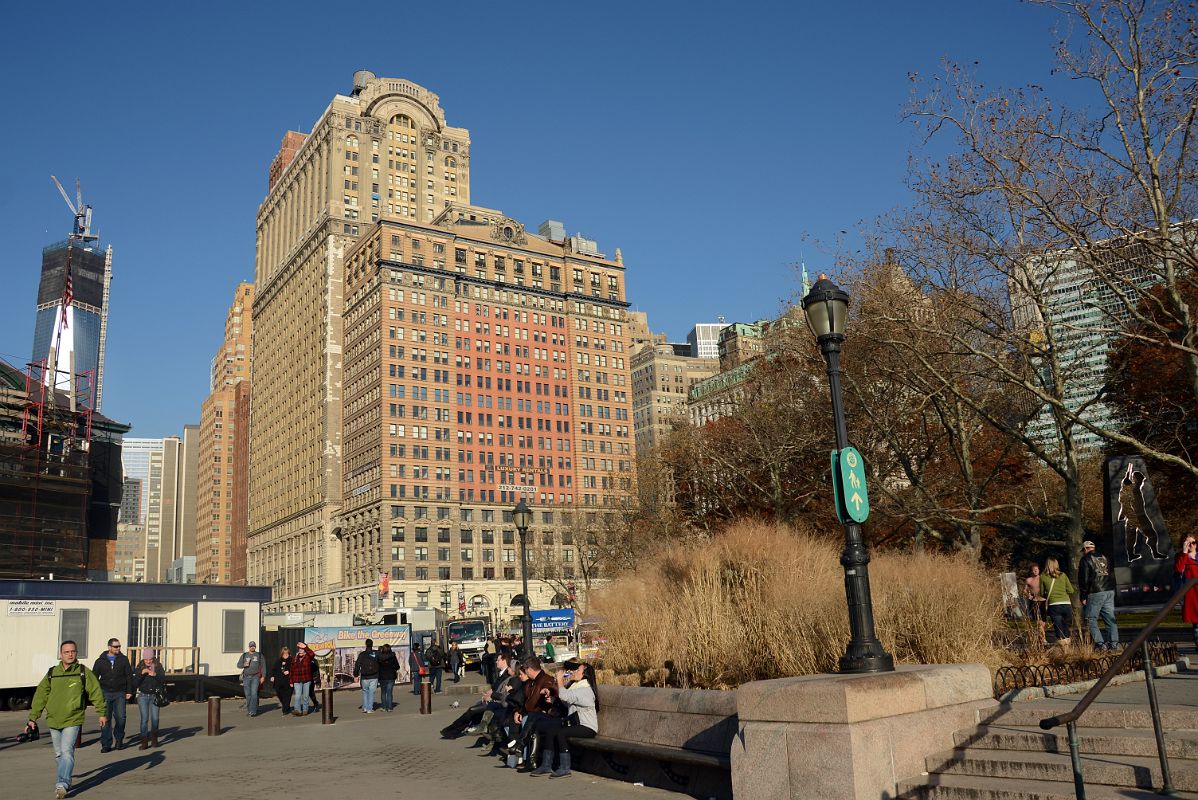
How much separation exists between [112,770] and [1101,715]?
1416 cm

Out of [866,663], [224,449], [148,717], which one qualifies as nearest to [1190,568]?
[866,663]

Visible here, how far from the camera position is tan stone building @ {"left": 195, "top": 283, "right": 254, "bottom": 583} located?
18000 cm

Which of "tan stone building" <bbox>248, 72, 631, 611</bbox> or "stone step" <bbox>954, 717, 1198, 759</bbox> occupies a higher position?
"tan stone building" <bbox>248, 72, 631, 611</bbox>

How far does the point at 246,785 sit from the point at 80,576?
249 ft

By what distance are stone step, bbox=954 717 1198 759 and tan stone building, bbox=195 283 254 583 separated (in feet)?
585

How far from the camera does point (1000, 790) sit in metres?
7.29

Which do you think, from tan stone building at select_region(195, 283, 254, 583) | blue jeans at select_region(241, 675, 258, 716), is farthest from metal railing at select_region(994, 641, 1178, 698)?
→ tan stone building at select_region(195, 283, 254, 583)

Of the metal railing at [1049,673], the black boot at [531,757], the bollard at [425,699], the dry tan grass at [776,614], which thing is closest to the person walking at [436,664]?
the bollard at [425,699]

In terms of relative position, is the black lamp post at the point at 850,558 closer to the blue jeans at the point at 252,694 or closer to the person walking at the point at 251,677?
Result: the person walking at the point at 251,677

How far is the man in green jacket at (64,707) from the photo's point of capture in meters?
11.7

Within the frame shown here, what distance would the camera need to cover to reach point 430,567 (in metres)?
104

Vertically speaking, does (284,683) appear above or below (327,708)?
above

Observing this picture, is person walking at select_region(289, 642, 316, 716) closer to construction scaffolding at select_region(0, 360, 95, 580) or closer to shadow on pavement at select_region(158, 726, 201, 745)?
shadow on pavement at select_region(158, 726, 201, 745)

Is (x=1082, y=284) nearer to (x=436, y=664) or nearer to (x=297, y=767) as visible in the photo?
(x=297, y=767)
